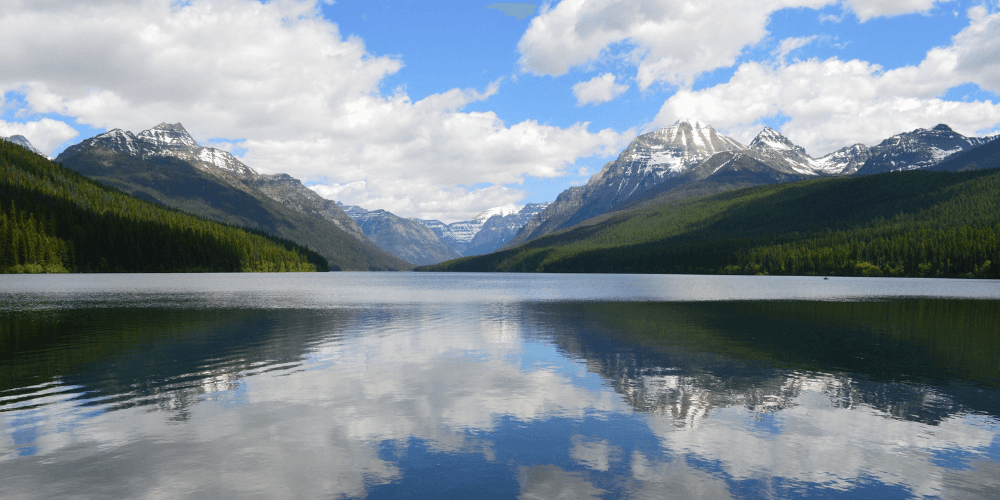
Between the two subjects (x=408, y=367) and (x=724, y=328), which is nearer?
(x=408, y=367)

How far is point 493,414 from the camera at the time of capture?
841 inches

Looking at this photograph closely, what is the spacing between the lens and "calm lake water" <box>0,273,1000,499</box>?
14.6 metres

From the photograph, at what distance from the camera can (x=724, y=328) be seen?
50188 mm

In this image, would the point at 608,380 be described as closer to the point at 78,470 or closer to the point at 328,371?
the point at 328,371

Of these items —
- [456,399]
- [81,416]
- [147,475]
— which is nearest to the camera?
[147,475]

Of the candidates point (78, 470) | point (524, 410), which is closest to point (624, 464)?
point (524, 410)

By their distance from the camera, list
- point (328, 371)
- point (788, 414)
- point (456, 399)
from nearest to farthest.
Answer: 1. point (788, 414)
2. point (456, 399)
3. point (328, 371)

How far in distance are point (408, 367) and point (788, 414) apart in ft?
60.2

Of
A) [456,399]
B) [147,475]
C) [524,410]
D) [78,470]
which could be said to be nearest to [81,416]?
[78,470]

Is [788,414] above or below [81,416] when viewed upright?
below

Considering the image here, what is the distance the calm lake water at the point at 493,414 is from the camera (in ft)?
47.8

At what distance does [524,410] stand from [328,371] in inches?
485

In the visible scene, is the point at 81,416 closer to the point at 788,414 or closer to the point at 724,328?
the point at 788,414

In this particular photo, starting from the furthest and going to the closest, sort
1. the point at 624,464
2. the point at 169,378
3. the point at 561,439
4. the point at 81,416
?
1. the point at 169,378
2. the point at 81,416
3. the point at 561,439
4. the point at 624,464
